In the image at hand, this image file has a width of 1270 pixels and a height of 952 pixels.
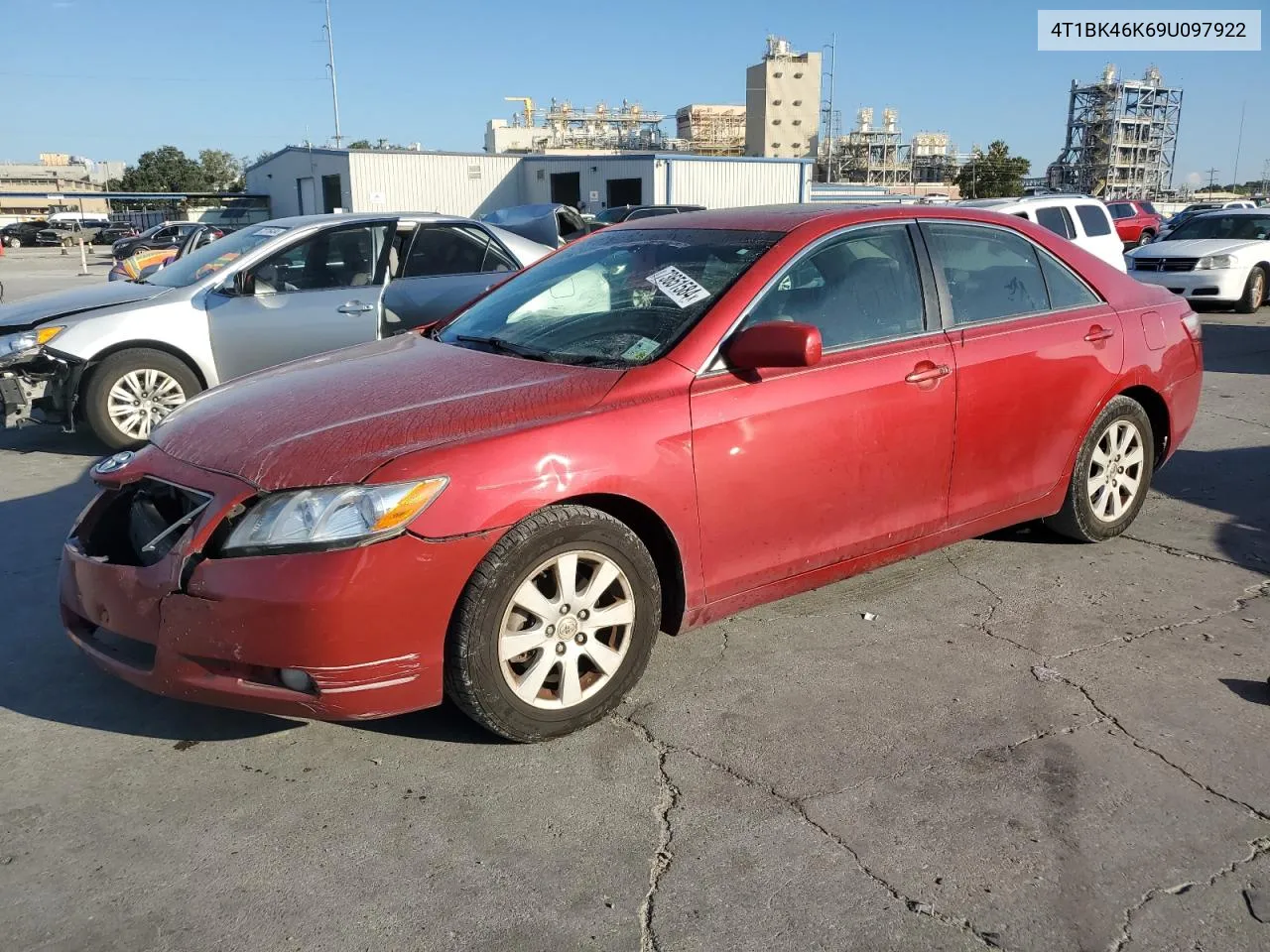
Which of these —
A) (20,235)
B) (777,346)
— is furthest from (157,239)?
(777,346)

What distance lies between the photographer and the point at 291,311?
700 cm

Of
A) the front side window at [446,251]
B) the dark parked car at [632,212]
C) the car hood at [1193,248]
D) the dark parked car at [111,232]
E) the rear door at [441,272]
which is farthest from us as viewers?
the dark parked car at [111,232]

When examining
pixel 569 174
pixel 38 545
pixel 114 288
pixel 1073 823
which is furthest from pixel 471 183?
pixel 1073 823

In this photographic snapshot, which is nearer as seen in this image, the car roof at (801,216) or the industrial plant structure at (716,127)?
the car roof at (801,216)

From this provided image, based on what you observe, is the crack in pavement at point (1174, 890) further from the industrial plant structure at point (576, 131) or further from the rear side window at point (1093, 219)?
the industrial plant structure at point (576, 131)

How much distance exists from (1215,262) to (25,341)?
14.7 metres

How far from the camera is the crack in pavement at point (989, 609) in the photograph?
12.6 ft

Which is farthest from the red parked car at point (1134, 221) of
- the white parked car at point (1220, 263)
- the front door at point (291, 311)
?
the front door at point (291, 311)

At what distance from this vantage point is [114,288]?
7.46 meters

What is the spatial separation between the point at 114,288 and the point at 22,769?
17.7 feet

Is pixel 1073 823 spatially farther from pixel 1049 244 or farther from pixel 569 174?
pixel 569 174

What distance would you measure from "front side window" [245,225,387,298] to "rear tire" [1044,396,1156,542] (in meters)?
5.05

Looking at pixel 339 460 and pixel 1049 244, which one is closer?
pixel 339 460

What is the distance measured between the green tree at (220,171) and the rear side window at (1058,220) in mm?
85662
